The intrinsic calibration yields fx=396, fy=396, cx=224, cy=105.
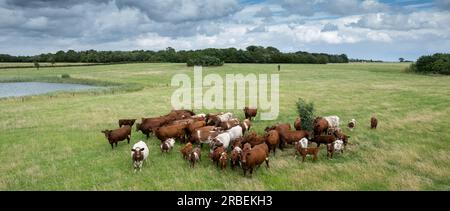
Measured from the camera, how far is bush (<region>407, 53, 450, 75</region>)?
68062mm

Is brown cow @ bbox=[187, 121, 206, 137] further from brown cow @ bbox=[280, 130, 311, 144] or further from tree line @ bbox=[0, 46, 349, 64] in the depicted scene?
tree line @ bbox=[0, 46, 349, 64]

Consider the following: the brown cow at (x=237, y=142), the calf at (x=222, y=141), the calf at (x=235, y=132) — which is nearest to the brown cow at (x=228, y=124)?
the calf at (x=235, y=132)

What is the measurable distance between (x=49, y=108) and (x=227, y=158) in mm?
21862

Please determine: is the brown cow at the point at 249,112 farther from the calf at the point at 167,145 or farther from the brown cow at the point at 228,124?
the calf at the point at 167,145

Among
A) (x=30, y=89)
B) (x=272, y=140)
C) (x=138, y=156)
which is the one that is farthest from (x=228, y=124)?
(x=30, y=89)

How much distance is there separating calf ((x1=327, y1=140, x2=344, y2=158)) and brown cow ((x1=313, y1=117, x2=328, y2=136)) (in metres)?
3.01

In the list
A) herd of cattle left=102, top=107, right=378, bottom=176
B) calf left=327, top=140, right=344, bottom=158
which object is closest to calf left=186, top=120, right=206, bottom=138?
herd of cattle left=102, top=107, right=378, bottom=176

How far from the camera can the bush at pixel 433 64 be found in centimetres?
6806

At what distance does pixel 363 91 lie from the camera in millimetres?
41969

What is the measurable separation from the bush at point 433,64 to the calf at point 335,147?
201 feet

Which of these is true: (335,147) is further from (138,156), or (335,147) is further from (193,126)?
(138,156)
